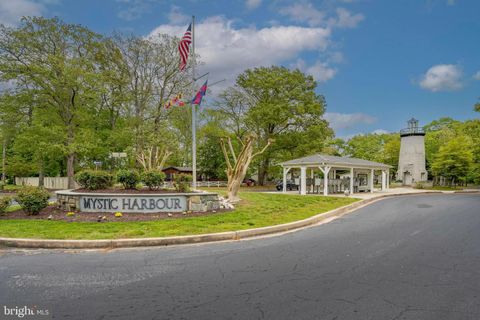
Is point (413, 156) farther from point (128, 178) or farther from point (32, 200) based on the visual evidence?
point (32, 200)

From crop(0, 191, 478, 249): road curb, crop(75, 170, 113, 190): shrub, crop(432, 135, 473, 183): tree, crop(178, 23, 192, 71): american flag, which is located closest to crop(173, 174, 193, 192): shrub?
crop(75, 170, 113, 190): shrub

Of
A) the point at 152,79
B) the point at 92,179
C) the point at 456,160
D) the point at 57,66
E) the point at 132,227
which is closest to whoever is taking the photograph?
the point at 132,227

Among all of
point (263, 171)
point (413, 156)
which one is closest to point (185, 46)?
point (263, 171)

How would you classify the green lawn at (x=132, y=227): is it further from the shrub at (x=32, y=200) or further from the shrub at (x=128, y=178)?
the shrub at (x=128, y=178)

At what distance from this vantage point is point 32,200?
955 centimetres

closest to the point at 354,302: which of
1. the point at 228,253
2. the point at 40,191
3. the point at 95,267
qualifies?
the point at 228,253

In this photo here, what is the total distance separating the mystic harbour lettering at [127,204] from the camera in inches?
385

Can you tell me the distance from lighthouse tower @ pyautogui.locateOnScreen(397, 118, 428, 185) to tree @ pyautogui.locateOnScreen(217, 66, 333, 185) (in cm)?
1220

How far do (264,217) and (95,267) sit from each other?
5.89 meters

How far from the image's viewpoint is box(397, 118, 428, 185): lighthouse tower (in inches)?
1567

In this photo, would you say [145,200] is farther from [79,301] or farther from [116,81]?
[116,81]

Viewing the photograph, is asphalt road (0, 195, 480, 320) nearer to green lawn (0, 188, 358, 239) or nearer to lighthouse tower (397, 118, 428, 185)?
green lawn (0, 188, 358, 239)

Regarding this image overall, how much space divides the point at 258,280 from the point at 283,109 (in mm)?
30048

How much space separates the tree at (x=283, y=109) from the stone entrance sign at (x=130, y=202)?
77.6 feet
